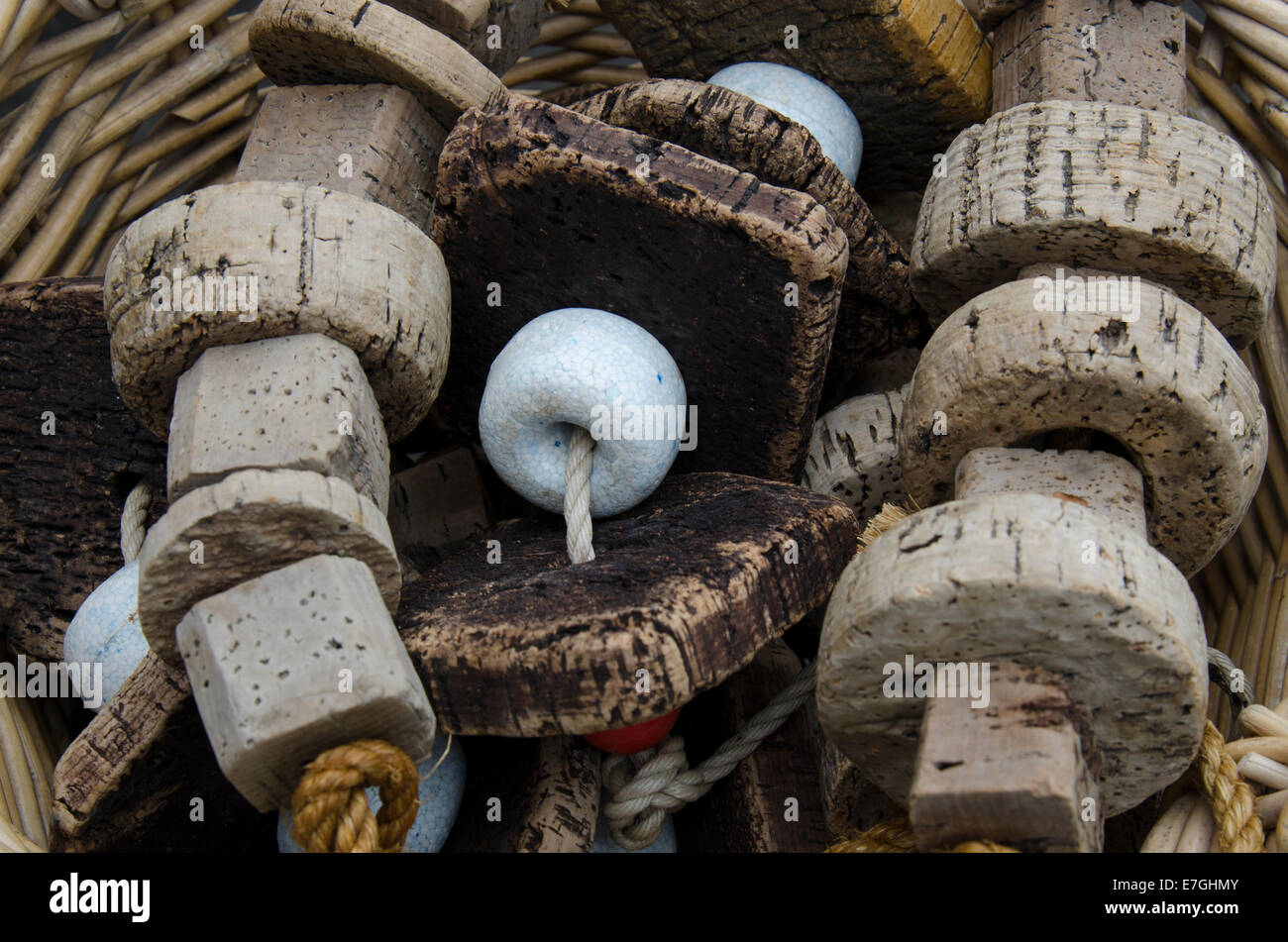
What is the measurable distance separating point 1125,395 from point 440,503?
1.13 metres

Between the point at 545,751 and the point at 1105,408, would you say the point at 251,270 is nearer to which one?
the point at 545,751

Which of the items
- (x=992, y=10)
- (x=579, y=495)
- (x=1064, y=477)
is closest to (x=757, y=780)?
(x=579, y=495)

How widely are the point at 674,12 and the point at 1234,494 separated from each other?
118 cm

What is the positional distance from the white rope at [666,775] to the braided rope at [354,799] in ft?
1.38

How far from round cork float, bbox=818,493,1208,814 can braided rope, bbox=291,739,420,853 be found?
477 millimetres

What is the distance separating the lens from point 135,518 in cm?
Answer: 181

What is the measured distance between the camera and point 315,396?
1.39 meters

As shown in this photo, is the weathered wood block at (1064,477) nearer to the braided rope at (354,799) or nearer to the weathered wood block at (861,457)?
the weathered wood block at (861,457)

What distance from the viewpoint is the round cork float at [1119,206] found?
1.47 metres

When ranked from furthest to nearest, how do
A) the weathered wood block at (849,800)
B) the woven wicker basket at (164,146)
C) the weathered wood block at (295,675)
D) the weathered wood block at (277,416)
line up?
1. the woven wicker basket at (164,146)
2. the weathered wood block at (849,800)
3. the weathered wood block at (277,416)
4. the weathered wood block at (295,675)

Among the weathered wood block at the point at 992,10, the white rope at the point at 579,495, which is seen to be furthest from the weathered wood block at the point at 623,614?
the weathered wood block at the point at 992,10

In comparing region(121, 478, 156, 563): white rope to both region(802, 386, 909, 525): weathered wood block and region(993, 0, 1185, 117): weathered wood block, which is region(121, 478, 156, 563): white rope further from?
region(993, 0, 1185, 117): weathered wood block

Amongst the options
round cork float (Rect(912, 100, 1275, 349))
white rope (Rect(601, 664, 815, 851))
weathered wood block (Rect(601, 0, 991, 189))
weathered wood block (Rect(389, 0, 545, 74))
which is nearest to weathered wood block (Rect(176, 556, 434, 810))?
white rope (Rect(601, 664, 815, 851))

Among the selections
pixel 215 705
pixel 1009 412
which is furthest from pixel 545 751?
pixel 1009 412
